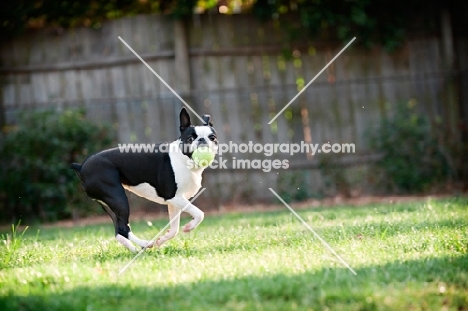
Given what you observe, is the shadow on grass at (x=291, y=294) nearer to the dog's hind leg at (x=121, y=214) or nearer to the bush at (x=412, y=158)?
the dog's hind leg at (x=121, y=214)

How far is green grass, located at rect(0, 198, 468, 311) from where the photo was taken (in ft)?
13.7

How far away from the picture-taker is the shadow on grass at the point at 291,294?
4086 millimetres


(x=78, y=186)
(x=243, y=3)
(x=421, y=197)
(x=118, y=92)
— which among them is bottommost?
(x=421, y=197)

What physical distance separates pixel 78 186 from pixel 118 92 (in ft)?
6.48

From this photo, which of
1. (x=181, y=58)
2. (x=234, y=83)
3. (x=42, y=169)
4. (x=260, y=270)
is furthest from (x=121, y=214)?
(x=234, y=83)

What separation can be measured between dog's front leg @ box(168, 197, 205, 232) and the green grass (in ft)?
0.74

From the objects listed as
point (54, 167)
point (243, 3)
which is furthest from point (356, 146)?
point (54, 167)

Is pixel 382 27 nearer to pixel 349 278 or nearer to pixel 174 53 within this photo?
pixel 174 53

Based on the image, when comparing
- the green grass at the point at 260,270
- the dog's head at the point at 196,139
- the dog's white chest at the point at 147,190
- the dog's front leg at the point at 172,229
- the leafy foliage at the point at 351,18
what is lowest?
the green grass at the point at 260,270

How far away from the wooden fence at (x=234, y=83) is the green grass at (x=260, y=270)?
4170mm

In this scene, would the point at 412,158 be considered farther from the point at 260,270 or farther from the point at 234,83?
the point at 260,270

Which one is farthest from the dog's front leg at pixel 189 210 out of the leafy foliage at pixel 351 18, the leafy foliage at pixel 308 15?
the leafy foliage at pixel 351 18

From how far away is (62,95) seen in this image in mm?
11750

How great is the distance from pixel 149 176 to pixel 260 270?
1.98 meters
